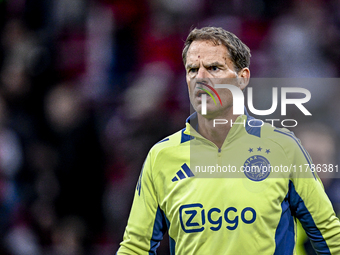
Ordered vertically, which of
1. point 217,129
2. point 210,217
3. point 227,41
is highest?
point 227,41

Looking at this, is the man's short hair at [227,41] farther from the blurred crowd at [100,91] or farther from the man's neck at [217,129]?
the blurred crowd at [100,91]

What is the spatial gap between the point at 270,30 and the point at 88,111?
4.96 feet

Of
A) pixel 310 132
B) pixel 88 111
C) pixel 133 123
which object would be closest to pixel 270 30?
pixel 310 132

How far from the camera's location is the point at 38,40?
2.62 m

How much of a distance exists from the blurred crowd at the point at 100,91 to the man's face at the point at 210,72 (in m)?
1.09

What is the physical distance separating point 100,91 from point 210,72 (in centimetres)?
137

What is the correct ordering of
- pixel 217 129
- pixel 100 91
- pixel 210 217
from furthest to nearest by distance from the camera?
pixel 100 91
pixel 217 129
pixel 210 217

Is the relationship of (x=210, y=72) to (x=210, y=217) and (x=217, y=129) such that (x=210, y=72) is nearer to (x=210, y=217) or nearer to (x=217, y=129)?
(x=217, y=129)

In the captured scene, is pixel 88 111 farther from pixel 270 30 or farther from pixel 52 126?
pixel 270 30

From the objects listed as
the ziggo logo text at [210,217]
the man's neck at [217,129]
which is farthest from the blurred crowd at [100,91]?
the ziggo logo text at [210,217]

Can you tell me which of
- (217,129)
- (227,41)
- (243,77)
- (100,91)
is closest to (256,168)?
(217,129)

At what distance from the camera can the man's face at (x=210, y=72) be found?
4.44 ft

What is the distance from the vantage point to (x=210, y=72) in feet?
4.47

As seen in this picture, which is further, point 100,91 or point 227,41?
point 100,91
